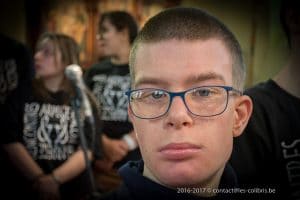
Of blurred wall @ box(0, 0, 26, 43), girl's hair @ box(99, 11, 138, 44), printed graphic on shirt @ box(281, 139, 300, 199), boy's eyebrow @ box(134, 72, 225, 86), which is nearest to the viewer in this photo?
boy's eyebrow @ box(134, 72, 225, 86)

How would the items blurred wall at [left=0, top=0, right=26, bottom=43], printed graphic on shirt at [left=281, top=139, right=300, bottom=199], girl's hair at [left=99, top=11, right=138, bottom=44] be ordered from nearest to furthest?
1. printed graphic on shirt at [left=281, top=139, right=300, bottom=199]
2. girl's hair at [left=99, top=11, right=138, bottom=44]
3. blurred wall at [left=0, top=0, right=26, bottom=43]

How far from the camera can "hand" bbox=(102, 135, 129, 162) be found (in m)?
1.02

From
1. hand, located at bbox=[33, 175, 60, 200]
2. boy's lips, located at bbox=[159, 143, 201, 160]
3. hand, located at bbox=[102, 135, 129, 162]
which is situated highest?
boy's lips, located at bbox=[159, 143, 201, 160]

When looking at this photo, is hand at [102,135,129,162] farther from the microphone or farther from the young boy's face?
the young boy's face

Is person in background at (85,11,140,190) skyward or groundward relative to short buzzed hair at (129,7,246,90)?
groundward

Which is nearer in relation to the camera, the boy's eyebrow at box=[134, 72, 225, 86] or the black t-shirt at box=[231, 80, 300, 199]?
the boy's eyebrow at box=[134, 72, 225, 86]

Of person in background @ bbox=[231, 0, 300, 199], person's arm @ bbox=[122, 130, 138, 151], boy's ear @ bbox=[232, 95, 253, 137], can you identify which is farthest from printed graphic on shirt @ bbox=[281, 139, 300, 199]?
person's arm @ bbox=[122, 130, 138, 151]

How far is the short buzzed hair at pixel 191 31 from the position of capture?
768 millimetres

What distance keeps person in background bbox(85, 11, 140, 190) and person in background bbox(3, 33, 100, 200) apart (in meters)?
0.03

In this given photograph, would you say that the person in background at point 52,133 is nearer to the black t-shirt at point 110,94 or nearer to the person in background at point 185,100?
the black t-shirt at point 110,94

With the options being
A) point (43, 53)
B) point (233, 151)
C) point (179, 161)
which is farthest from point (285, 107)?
point (43, 53)

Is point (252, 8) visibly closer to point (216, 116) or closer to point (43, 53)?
point (216, 116)

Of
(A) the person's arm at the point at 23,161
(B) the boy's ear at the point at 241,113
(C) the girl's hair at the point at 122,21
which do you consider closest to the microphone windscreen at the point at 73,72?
(C) the girl's hair at the point at 122,21

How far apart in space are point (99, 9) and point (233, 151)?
0.50 metres
